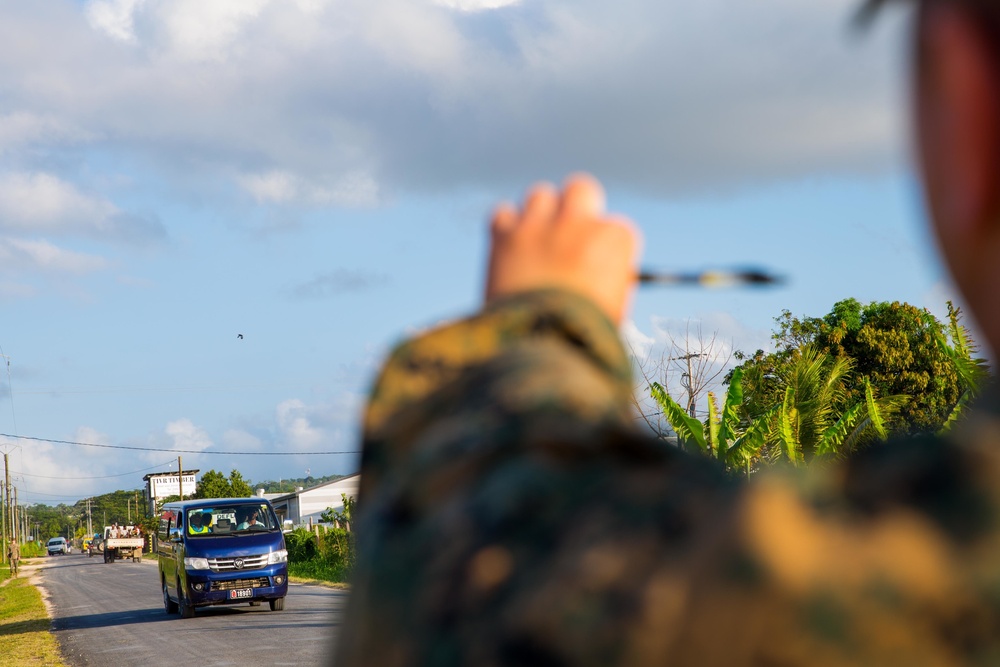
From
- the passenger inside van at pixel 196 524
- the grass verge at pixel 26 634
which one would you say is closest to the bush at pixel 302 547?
the grass verge at pixel 26 634

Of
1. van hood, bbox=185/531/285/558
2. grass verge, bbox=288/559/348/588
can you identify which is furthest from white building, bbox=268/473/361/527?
van hood, bbox=185/531/285/558

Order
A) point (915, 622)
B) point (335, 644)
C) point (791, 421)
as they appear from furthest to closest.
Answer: point (791, 421) → point (335, 644) → point (915, 622)

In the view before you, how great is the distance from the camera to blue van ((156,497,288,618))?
2067cm

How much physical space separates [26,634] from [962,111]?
73.0 ft

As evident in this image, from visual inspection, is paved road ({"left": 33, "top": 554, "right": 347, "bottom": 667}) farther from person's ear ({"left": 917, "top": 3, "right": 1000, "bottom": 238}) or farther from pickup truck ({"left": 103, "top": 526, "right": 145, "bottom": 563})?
pickup truck ({"left": 103, "top": 526, "right": 145, "bottom": 563})

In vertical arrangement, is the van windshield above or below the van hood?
above

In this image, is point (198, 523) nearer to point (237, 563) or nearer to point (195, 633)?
point (237, 563)

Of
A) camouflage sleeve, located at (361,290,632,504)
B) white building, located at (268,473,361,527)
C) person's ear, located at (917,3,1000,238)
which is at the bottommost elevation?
camouflage sleeve, located at (361,290,632,504)

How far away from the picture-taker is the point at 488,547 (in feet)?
1.97

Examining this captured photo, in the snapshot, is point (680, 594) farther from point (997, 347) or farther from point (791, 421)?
point (791, 421)

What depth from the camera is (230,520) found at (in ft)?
71.1

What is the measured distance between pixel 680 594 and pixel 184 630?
784 inches

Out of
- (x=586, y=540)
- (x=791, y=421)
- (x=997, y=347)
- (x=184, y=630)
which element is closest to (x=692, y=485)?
(x=586, y=540)

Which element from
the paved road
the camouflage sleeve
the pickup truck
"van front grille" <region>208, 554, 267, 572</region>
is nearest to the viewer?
the camouflage sleeve
